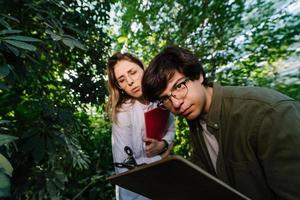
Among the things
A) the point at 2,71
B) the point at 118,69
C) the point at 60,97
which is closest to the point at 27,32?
the point at 60,97

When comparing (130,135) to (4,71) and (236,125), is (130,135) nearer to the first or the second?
(4,71)

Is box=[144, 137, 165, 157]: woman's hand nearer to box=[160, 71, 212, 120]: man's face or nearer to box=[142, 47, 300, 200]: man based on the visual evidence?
box=[142, 47, 300, 200]: man

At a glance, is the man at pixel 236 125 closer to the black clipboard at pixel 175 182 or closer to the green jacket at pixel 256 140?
the green jacket at pixel 256 140

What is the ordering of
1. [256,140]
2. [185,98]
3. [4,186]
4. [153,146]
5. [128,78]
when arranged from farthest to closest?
[128,78] < [153,146] < [185,98] < [256,140] < [4,186]

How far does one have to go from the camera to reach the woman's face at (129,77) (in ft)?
6.35

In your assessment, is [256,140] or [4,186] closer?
[4,186]

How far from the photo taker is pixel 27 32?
260 centimetres

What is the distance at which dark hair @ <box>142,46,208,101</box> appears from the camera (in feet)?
4.05

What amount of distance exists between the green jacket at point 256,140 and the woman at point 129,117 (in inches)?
21.9

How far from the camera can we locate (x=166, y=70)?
1.25m

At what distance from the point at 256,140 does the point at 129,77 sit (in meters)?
0.99

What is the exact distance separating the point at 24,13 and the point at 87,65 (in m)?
1.31

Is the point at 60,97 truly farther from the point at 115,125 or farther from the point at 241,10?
the point at 241,10

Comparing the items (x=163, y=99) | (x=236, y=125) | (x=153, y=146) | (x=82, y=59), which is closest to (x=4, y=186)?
(x=163, y=99)
